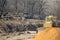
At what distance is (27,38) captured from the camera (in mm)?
2430

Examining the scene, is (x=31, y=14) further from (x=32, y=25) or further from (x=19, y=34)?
(x=19, y=34)

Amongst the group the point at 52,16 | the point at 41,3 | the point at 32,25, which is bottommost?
the point at 32,25

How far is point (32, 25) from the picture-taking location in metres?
2.45

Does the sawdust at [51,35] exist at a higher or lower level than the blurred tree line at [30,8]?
lower

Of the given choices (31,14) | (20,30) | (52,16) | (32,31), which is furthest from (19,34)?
(52,16)

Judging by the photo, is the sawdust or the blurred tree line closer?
the sawdust

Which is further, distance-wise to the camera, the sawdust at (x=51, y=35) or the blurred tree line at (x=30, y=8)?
the blurred tree line at (x=30, y=8)

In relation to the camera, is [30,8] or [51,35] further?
[30,8]

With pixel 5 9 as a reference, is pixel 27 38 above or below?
below

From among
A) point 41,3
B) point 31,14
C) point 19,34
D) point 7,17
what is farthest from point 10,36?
point 41,3

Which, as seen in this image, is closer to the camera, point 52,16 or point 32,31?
point 52,16

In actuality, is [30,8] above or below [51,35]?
above

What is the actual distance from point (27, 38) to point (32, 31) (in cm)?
15

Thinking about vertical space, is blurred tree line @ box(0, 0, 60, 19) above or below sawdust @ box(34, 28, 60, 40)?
above
